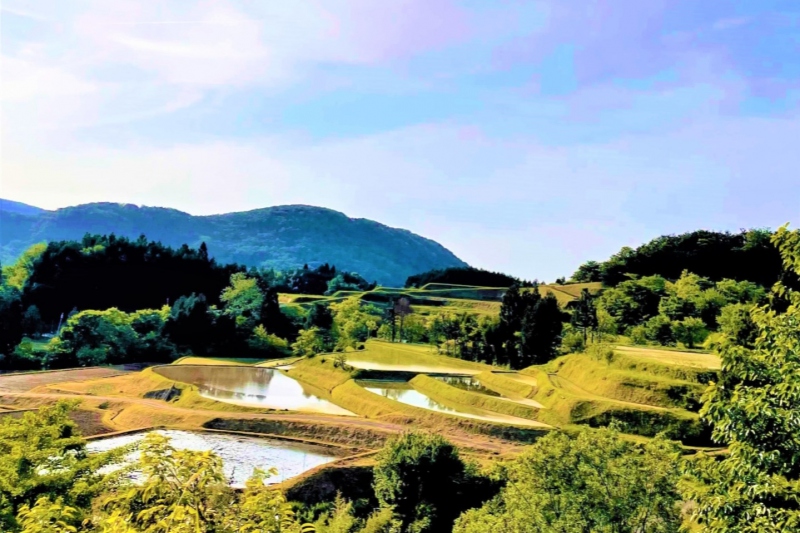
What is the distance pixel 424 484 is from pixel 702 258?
86.9m

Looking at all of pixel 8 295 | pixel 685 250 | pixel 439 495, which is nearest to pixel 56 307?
pixel 8 295

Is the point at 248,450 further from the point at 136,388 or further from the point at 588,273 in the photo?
the point at 588,273

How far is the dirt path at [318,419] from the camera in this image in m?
30.1

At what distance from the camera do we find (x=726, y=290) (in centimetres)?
6800

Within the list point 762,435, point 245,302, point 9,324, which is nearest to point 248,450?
point 762,435

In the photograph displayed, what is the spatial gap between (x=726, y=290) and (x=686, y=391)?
41894 mm

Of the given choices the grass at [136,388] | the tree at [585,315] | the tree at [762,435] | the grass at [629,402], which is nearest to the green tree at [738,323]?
the grass at [629,402]

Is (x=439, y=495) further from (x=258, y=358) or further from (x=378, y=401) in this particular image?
(x=258, y=358)

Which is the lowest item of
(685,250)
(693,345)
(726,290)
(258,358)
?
(258,358)

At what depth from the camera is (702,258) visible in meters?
94.8

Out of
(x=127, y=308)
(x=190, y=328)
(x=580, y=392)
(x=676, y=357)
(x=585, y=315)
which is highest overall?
(x=585, y=315)

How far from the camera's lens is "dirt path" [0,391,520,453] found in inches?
1184

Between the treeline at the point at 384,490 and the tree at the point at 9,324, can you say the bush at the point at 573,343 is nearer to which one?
the treeline at the point at 384,490

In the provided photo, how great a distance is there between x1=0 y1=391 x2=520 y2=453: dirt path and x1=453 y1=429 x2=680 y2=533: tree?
12.9m
